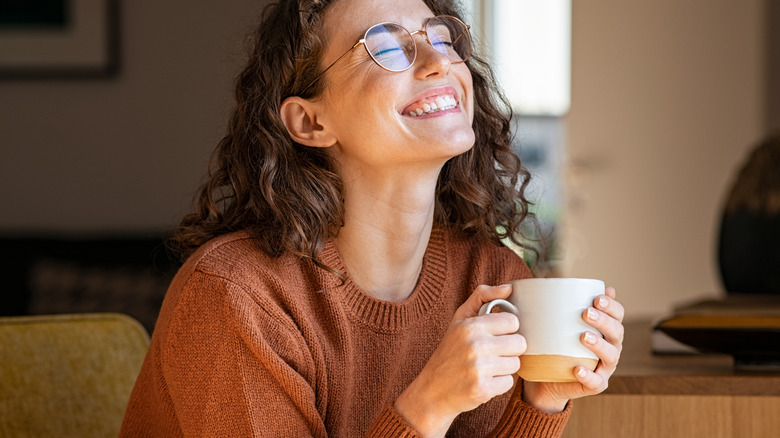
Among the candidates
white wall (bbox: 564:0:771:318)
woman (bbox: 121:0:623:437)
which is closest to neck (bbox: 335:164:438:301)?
woman (bbox: 121:0:623:437)

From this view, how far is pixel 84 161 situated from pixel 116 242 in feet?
1.16

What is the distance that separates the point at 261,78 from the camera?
4.05 ft

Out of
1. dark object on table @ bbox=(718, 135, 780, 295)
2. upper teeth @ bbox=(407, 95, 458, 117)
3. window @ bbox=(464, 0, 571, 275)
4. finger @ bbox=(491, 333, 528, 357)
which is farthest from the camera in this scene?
window @ bbox=(464, 0, 571, 275)

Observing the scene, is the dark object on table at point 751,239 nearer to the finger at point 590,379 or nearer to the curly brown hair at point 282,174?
the curly brown hair at point 282,174

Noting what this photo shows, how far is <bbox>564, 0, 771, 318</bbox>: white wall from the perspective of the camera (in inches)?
160

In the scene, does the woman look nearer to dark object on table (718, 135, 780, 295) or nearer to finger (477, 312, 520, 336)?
finger (477, 312, 520, 336)

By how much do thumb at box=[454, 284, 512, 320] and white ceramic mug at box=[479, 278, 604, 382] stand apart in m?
0.02

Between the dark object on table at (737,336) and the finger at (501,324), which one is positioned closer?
the finger at (501,324)

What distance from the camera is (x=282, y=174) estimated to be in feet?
3.94

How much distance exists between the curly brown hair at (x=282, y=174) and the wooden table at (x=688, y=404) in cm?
34

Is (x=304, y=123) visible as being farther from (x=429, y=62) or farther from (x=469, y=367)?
(x=469, y=367)

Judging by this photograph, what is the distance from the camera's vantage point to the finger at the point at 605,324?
34.4 inches

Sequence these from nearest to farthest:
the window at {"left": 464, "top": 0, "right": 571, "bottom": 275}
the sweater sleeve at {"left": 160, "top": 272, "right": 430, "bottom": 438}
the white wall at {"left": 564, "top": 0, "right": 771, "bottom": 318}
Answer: the sweater sleeve at {"left": 160, "top": 272, "right": 430, "bottom": 438}
the white wall at {"left": 564, "top": 0, "right": 771, "bottom": 318}
the window at {"left": 464, "top": 0, "right": 571, "bottom": 275}

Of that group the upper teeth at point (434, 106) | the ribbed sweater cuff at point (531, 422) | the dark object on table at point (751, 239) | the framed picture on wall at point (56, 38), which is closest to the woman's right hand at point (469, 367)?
the ribbed sweater cuff at point (531, 422)
